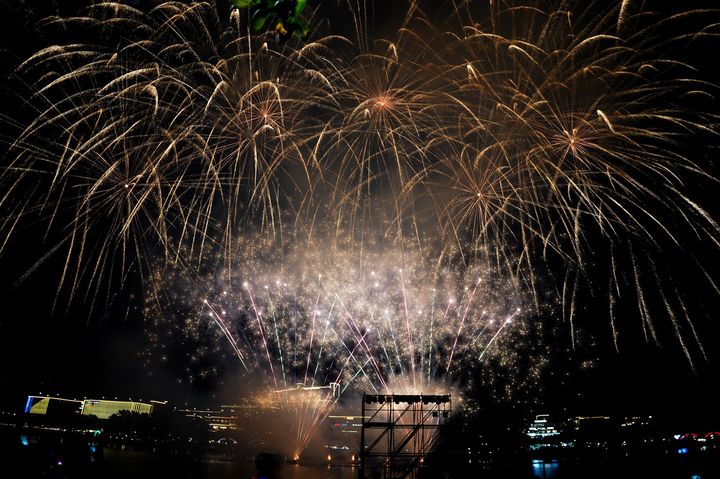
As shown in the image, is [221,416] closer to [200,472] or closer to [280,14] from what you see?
[200,472]

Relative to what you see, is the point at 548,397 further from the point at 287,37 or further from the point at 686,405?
the point at 287,37

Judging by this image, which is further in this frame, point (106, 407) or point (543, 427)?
point (106, 407)

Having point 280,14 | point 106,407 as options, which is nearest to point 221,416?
point 106,407

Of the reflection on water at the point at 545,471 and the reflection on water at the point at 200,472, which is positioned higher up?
the reflection on water at the point at 545,471

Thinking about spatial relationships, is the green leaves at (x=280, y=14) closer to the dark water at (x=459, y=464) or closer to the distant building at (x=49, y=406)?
the dark water at (x=459, y=464)

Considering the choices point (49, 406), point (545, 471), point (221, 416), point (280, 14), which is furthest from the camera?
point (221, 416)

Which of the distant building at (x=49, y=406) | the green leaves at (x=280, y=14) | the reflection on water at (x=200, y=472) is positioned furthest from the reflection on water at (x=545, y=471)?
the distant building at (x=49, y=406)

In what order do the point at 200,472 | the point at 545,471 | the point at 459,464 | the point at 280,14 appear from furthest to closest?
the point at 200,472 → the point at 545,471 → the point at 459,464 → the point at 280,14

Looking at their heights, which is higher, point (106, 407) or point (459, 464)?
point (459, 464)

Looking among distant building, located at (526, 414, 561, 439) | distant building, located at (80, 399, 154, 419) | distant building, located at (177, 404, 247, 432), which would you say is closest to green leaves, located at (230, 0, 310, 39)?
distant building, located at (526, 414, 561, 439)

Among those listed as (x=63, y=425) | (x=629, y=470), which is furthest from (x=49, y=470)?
(x=63, y=425)

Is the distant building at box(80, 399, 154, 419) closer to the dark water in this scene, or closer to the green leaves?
the dark water
